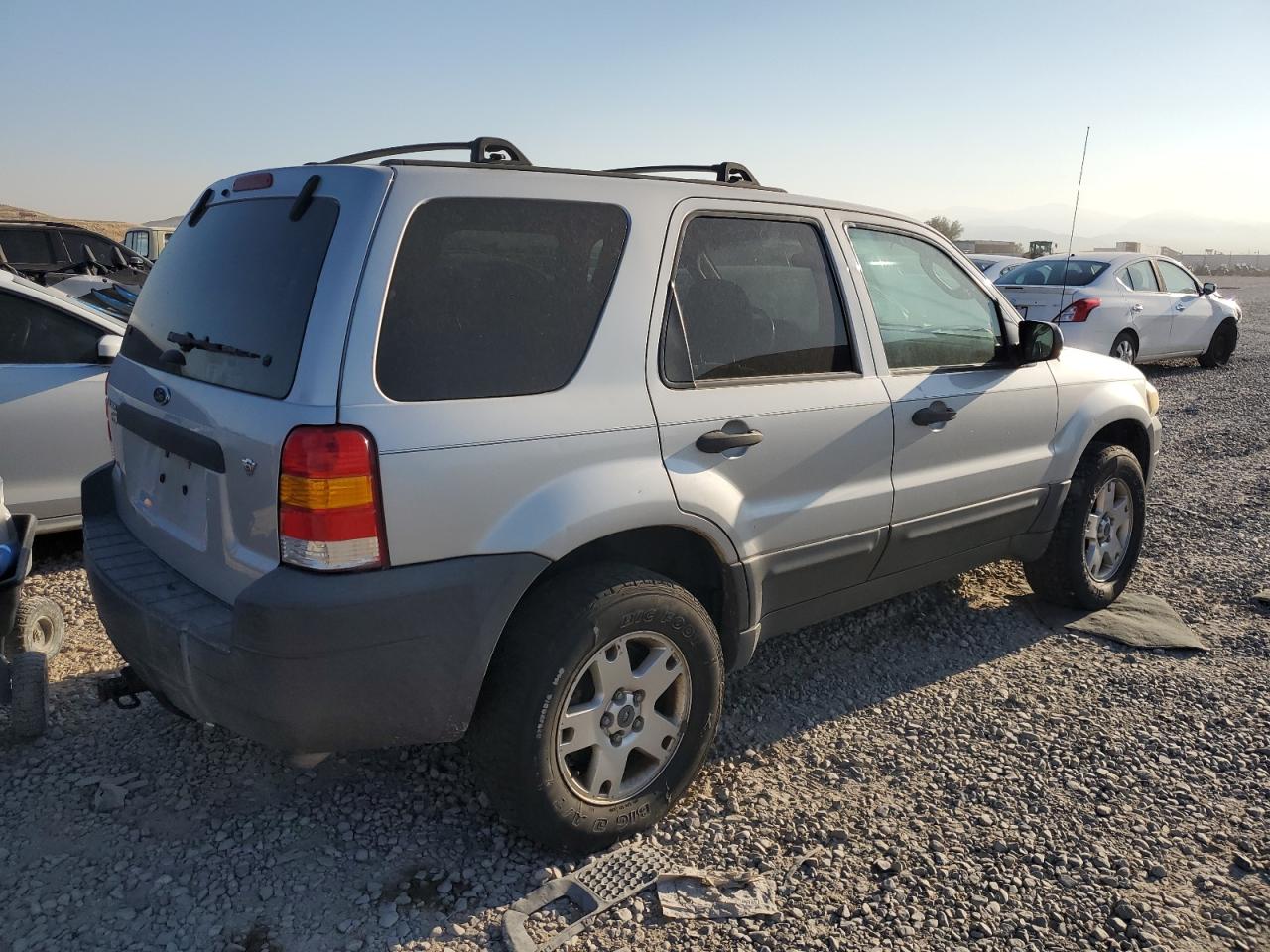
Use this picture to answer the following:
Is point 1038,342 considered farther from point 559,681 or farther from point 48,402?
point 48,402

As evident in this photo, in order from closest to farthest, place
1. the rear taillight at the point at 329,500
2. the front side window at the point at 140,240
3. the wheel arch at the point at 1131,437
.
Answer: the rear taillight at the point at 329,500 < the wheel arch at the point at 1131,437 < the front side window at the point at 140,240

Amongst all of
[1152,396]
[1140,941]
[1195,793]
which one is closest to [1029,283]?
[1152,396]

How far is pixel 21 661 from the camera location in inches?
127

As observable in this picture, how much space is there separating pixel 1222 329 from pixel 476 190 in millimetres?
14091

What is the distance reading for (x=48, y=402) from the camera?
4836 mm

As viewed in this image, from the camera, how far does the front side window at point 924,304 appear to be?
355cm

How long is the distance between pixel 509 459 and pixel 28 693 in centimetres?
207

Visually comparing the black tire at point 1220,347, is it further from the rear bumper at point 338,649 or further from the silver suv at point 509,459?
the rear bumper at point 338,649

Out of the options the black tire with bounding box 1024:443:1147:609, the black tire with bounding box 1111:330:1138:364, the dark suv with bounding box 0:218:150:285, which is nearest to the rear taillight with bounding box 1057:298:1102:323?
the black tire with bounding box 1111:330:1138:364

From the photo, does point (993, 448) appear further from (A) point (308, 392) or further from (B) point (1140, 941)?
(A) point (308, 392)

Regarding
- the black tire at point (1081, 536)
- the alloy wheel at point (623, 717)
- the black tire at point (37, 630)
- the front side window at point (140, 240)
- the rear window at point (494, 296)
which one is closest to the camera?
the rear window at point (494, 296)

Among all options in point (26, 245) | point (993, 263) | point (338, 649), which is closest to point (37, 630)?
point (338, 649)

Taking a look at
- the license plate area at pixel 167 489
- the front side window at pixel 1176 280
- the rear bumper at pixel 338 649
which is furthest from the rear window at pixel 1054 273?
the license plate area at pixel 167 489

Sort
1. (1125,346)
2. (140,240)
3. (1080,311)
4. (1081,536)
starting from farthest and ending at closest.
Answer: (140,240) → (1125,346) → (1080,311) → (1081,536)
